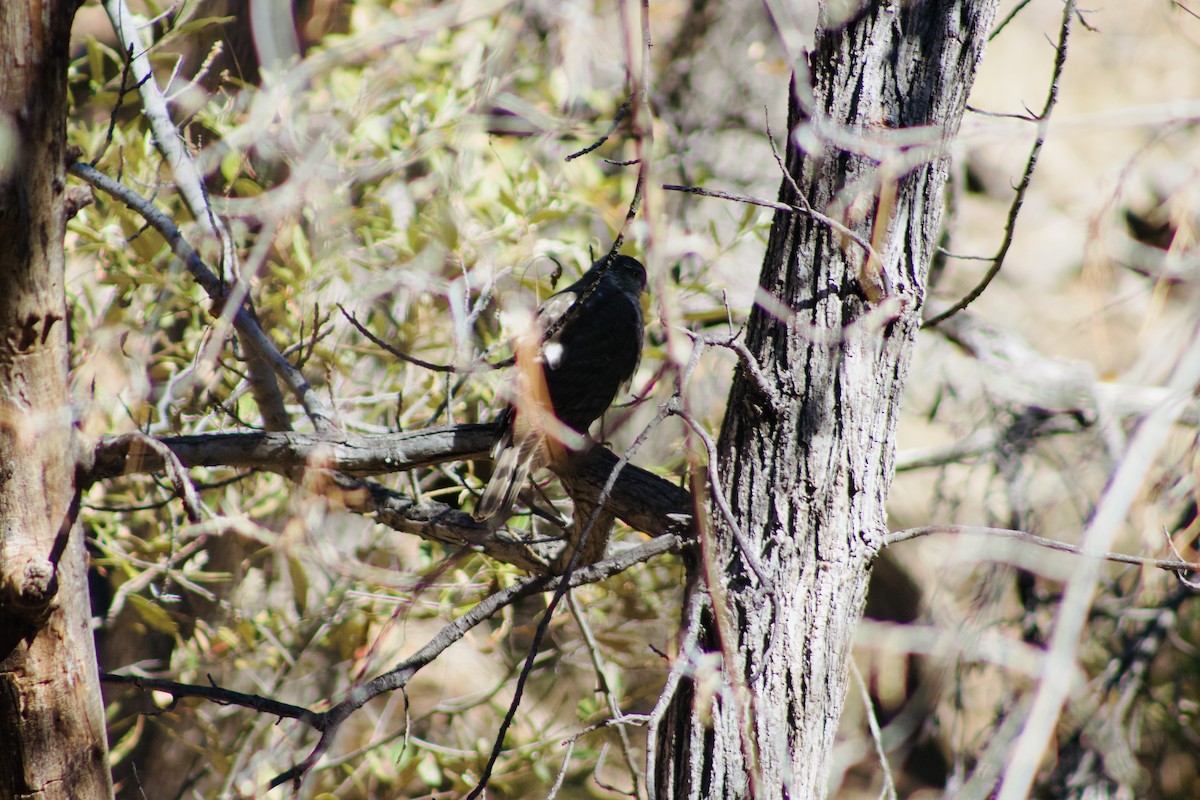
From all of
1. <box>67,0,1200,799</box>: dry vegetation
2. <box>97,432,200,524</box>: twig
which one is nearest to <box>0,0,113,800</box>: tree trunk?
<box>97,432,200,524</box>: twig

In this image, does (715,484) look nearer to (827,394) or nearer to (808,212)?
(827,394)

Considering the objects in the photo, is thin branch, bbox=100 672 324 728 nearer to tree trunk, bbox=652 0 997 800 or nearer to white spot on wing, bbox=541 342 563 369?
tree trunk, bbox=652 0 997 800

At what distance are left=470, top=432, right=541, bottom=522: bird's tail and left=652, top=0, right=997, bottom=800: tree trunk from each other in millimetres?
821

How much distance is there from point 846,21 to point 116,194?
1.74m

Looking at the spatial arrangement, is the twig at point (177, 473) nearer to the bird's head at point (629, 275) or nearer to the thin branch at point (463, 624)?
the thin branch at point (463, 624)

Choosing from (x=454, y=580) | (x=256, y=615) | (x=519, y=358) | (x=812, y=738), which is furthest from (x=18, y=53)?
(x=256, y=615)

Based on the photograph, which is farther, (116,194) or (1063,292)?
(1063,292)

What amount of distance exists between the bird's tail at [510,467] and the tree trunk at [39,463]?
1.01 metres

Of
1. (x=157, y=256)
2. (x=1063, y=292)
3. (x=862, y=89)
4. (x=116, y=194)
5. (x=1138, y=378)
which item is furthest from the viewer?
(x=1063, y=292)

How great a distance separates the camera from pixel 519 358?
265cm

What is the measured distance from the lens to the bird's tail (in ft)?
8.05

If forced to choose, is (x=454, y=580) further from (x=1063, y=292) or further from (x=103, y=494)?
(x=1063, y=292)

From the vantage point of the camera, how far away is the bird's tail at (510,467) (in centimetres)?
245

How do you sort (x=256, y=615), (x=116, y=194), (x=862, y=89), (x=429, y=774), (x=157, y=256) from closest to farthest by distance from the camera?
(x=862, y=89), (x=116, y=194), (x=157, y=256), (x=429, y=774), (x=256, y=615)
